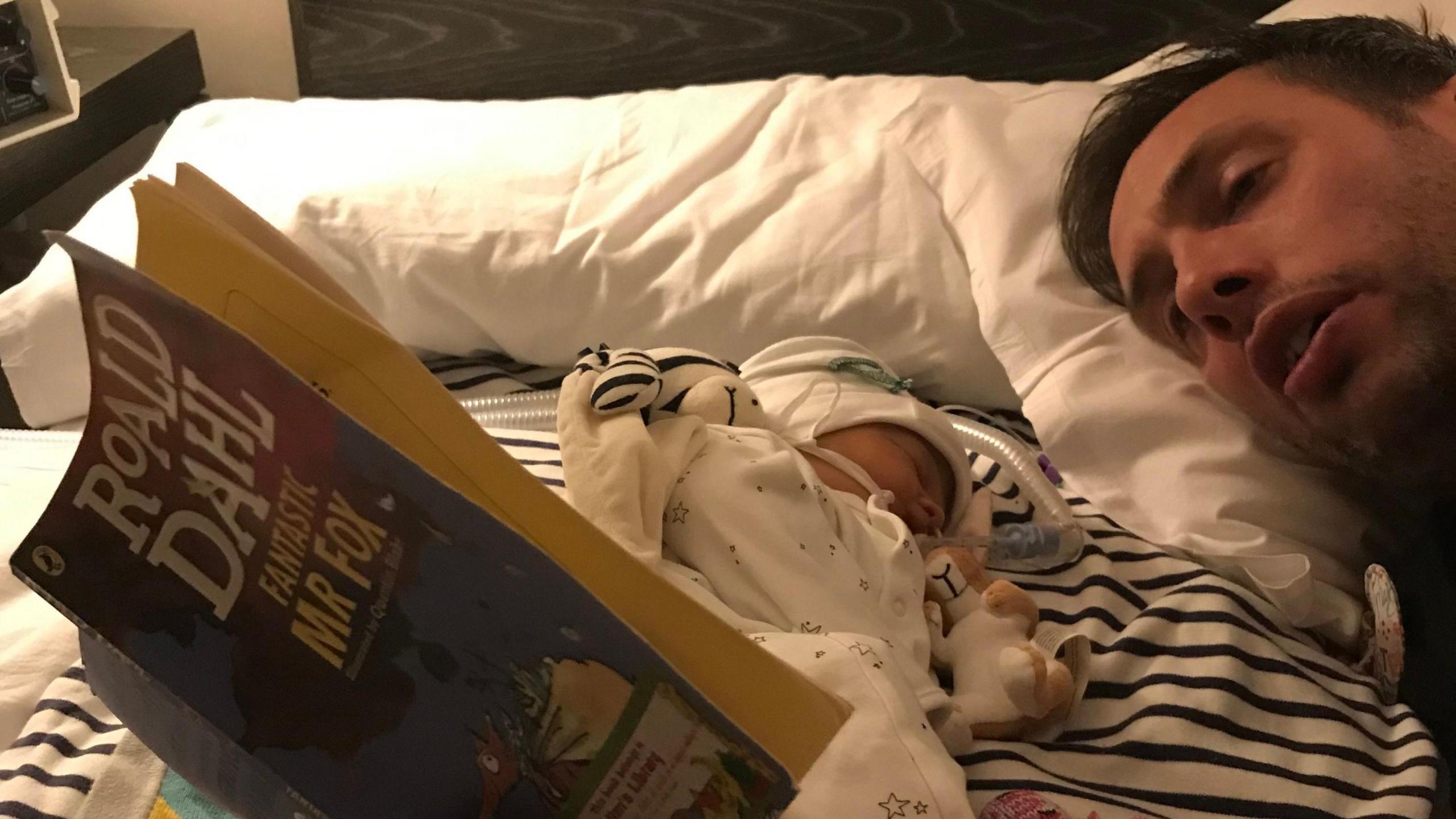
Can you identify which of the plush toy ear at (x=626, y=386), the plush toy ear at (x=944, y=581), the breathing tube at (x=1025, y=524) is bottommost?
the breathing tube at (x=1025, y=524)

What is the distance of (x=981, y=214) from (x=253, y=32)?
132 centimetres

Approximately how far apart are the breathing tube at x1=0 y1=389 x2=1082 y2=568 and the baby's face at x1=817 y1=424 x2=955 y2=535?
0.16 feet

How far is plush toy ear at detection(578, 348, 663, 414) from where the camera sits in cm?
72

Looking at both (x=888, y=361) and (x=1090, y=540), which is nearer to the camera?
(x=1090, y=540)

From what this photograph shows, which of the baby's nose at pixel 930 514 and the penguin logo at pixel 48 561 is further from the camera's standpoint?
the baby's nose at pixel 930 514

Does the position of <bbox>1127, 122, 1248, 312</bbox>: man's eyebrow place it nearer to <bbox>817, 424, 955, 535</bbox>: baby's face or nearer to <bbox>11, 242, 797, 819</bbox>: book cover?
<bbox>817, 424, 955, 535</bbox>: baby's face

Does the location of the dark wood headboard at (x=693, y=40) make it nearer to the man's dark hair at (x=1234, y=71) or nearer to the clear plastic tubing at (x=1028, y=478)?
the man's dark hair at (x=1234, y=71)

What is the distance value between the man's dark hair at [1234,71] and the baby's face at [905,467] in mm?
298

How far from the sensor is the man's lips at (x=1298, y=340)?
A: 0.76 metres

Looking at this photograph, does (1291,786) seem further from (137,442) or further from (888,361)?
(137,442)

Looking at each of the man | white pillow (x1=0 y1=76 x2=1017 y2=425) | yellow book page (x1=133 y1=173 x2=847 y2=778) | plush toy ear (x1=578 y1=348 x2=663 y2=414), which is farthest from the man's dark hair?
yellow book page (x1=133 y1=173 x2=847 y2=778)

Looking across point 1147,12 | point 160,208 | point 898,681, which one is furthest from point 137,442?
point 1147,12

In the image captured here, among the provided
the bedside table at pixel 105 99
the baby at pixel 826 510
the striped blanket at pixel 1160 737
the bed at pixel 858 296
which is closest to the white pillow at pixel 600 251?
the bed at pixel 858 296

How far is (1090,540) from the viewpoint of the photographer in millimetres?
903
